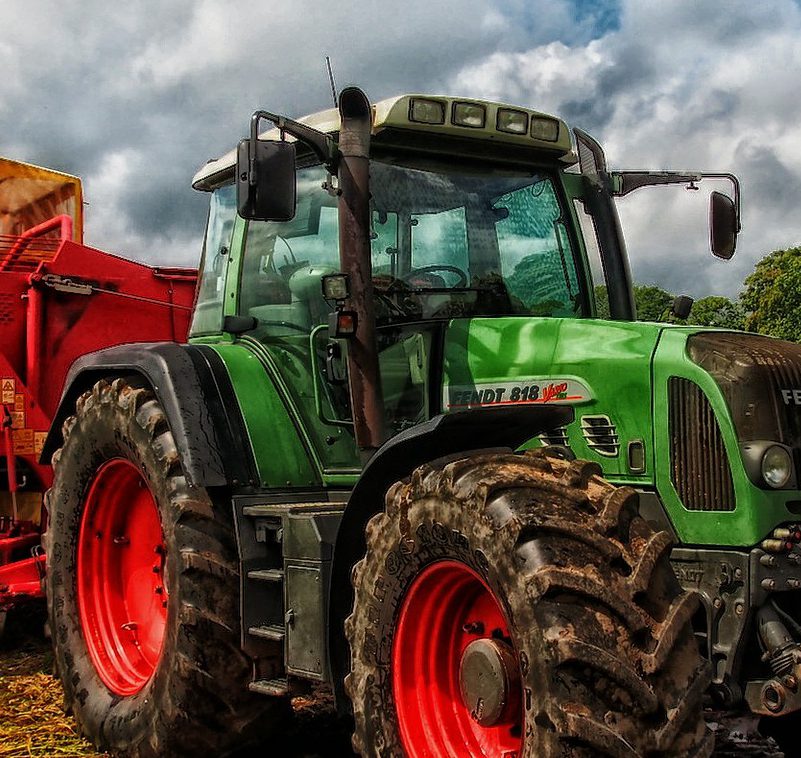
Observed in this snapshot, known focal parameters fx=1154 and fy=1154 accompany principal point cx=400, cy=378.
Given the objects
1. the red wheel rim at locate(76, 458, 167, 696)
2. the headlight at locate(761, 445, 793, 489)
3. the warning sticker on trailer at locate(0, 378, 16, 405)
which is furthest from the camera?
the warning sticker on trailer at locate(0, 378, 16, 405)

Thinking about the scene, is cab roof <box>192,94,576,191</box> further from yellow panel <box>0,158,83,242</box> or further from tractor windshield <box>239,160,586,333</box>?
yellow panel <box>0,158,83,242</box>

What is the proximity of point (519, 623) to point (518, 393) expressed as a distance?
128 cm

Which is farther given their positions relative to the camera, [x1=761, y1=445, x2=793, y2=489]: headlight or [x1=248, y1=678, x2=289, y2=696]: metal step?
[x1=248, y1=678, x2=289, y2=696]: metal step

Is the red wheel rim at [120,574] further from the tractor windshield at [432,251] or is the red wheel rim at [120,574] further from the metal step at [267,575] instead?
the tractor windshield at [432,251]

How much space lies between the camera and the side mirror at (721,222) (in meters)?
5.20

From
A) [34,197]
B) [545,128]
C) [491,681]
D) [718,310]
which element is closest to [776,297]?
[718,310]

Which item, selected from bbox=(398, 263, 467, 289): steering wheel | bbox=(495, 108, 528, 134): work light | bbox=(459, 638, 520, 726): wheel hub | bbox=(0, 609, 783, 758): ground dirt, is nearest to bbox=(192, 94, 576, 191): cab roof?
bbox=(495, 108, 528, 134): work light

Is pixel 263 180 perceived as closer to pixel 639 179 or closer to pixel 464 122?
pixel 464 122

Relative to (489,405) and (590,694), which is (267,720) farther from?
(590,694)

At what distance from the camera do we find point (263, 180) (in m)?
4.20

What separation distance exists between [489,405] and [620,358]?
24.6 inches

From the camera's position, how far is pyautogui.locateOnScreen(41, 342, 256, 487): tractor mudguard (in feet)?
15.6

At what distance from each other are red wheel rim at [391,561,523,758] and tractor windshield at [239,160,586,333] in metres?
1.38

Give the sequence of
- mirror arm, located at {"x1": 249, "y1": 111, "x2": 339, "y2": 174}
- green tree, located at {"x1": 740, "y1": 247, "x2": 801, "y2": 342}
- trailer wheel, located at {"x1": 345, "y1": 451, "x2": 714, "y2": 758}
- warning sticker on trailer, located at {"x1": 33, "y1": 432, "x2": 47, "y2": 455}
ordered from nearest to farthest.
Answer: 1. trailer wheel, located at {"x1": 345, "y1": 451, "x2": 714, "y2": 758}
2. mirror arm, located at {"x1": 249, "y1": 111, "x2": 339, "y2": 174}
3. warning sticker on trailer, located at {"x1": 33, "y1": 432, "x2": 47, "y2": 455}
4. green tree, located at {"x1": 740, "y1": 247, "x2": 801, "y2": 342}
